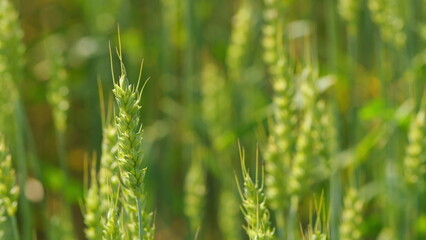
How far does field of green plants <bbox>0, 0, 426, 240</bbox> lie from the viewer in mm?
1254

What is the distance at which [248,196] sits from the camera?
3.51 ft

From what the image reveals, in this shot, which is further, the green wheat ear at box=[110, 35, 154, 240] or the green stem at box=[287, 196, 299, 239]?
the green stem at box=[287, 196, 299, 239]

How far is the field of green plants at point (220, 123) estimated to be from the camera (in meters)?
1.25

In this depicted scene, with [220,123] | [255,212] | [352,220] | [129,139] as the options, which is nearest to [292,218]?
[352,220]

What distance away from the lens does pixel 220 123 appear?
2111mm

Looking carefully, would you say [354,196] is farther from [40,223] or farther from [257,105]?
[40,223]

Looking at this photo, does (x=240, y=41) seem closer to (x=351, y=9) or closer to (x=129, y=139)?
(x=351, y=9)

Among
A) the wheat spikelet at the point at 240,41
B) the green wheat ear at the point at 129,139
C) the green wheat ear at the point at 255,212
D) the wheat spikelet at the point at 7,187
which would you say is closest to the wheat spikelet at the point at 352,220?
the green wheat ear at the point at 255,212

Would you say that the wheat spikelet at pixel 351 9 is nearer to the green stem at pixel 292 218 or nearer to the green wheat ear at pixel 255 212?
the green stem at pixel 292 218

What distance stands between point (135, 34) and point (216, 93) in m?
0.67

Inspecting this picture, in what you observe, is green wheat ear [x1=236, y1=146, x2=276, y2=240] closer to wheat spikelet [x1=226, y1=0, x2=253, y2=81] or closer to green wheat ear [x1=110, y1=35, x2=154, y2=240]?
green wheat ear [x1=110, y1=35, x2=154, y2=240]

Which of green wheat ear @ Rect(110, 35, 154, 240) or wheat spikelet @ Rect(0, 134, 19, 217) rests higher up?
green wheat ear @ Rect(110, 35, 154, 240)

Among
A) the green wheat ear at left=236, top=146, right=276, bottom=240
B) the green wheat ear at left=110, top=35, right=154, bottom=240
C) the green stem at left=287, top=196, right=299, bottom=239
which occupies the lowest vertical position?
the green stem at left=287, top=196, right=299, bottom=239

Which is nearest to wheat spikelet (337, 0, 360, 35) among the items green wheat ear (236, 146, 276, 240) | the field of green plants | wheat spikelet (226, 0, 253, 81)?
the field of green plants
